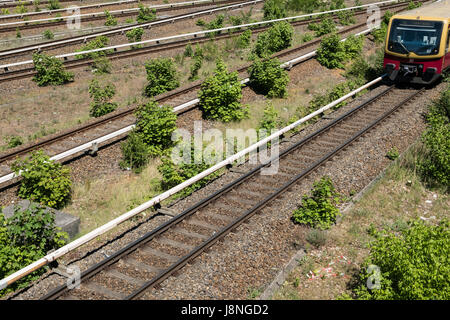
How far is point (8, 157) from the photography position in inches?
533

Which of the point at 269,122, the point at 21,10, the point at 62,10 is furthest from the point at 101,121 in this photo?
the point at 21,10

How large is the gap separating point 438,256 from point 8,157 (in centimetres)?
1197

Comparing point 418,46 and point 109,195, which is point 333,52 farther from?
point 109,195

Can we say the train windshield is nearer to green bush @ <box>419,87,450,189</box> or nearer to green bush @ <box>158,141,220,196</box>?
green bush @ <box>419,87,450,189</box>

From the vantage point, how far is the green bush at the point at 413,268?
6.48 m

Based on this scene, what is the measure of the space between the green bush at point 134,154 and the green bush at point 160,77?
578 centimetres

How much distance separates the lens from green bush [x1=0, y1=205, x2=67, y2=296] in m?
8.35

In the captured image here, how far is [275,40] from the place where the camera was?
25.0 m

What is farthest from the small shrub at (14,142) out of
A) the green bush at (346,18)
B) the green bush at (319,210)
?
the green bush at (346,18)

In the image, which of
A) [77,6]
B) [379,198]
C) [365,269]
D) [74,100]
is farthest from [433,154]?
[77,6]

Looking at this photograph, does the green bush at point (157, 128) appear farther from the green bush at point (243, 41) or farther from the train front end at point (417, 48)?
the green bush at point (243, 41)

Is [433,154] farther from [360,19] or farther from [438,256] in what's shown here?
[360,19]

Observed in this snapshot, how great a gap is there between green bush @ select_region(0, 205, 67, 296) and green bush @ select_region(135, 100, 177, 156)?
5.19 metres

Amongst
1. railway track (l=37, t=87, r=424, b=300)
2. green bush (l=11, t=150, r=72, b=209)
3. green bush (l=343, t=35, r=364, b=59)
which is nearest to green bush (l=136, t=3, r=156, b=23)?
green bush (l=343, t=35, r=364, b=59)
